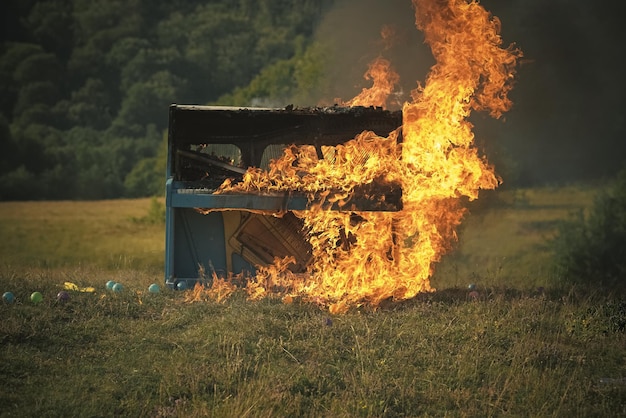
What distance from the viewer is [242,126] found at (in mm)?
12930

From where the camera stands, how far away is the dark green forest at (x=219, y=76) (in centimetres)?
2648

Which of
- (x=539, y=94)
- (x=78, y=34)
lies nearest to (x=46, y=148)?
(x=78, y=34)

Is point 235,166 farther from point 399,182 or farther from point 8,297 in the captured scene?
point 8,297

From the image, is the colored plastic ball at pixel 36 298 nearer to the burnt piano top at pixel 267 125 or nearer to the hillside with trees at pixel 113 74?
the burnt piano top at pixel 267 125

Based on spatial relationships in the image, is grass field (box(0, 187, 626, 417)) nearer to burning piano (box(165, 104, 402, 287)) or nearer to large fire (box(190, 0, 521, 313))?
large fire (box(190, 0, 521, 313))

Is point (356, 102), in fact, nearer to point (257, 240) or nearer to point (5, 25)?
point (257, 240)

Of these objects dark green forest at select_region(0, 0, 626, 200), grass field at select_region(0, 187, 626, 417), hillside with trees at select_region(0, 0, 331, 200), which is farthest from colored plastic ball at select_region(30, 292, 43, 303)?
hillside with trees at select_region(0, 0, 331, 200)

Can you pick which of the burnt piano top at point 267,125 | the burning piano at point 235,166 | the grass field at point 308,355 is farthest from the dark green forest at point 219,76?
the grass field at point 308,355

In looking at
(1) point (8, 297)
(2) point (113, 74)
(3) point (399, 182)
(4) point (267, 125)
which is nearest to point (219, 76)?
(2) point (113, 74)

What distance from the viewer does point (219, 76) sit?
69.4 meters

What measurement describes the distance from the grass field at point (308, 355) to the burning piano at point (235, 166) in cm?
84

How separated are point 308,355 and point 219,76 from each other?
203 ft

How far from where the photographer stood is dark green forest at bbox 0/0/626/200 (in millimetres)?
26484

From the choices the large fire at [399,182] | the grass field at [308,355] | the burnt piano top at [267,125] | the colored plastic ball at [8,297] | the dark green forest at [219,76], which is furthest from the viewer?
the dark green forest at [219,76]
